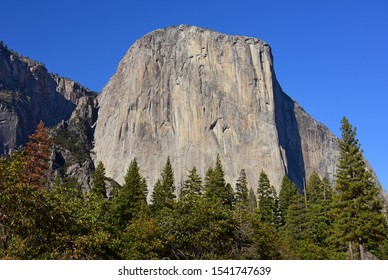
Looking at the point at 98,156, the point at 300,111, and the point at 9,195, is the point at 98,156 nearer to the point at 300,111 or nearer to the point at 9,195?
the point at 300,111

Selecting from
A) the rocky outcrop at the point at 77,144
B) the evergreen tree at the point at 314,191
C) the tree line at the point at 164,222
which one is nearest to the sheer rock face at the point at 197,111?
the rocky outcrop at the point at 77,144

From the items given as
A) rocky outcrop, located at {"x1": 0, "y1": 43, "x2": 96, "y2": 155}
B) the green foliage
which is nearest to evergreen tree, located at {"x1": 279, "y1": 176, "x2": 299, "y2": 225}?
the green foliage

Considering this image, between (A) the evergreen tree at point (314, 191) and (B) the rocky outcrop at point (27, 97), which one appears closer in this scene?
(A) the evergreen tree at point (314, 191)

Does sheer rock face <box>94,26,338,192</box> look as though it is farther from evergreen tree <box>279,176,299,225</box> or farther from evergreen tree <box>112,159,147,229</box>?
evergreen tree <box>112,159,147,229</box>

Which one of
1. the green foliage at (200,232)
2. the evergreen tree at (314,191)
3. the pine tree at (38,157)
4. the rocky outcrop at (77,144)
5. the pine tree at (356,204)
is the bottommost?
the green foliage at (200,232)

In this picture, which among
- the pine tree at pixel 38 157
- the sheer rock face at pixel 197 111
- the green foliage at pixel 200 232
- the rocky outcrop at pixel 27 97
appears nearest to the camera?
the green foliage at pixel 200 232

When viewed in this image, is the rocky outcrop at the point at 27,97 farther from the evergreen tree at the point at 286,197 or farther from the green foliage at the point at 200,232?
the green foliage at the point at 200,232

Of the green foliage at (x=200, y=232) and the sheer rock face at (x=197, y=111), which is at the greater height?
the sheer rock face at (x=197, y=111)
